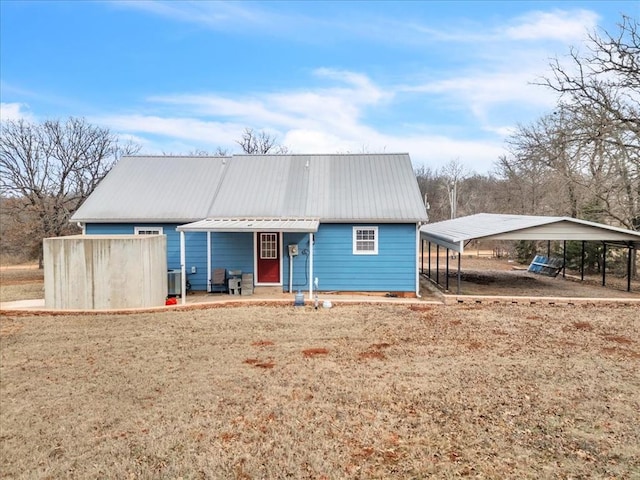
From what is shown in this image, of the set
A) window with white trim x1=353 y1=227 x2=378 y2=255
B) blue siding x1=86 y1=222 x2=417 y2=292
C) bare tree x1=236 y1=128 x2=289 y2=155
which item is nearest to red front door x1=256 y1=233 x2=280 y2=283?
blue siding x1=86 y1=222 x2=417 y2=292

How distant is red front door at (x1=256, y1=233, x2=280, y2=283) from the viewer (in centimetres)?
1228

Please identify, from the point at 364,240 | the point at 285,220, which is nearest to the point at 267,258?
the point at 285,220

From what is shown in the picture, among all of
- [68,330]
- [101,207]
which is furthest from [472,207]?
[68,330]

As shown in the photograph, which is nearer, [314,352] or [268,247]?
[314,352]

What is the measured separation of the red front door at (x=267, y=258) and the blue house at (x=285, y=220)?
3 centimetres

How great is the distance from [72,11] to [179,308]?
12.1 metres

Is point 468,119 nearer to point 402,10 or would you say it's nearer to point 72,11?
point 402,10

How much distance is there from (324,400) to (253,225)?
6797mm

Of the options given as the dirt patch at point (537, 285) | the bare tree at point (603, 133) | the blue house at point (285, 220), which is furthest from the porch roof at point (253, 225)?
the bare tree at point (603, 133)

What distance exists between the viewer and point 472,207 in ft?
146

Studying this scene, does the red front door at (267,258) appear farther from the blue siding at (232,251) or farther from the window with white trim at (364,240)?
the window with white trim at (364,240)

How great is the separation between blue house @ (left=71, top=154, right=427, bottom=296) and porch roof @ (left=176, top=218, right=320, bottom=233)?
30mm

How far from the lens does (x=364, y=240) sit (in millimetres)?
11898

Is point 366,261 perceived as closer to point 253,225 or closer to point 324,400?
point 253,225
